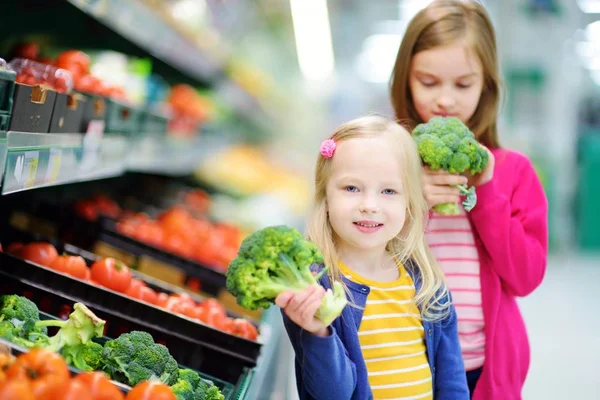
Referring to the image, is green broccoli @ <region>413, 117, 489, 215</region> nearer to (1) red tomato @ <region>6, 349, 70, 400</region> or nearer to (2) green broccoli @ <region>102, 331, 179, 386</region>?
(2) green broccoli @ <region>102, 331, 179, 386</region>

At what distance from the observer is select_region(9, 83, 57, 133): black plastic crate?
1636 mm

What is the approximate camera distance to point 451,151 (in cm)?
190

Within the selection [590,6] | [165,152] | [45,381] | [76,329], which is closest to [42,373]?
[45,381]

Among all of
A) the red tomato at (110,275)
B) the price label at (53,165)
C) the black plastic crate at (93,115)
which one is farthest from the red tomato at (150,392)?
the black plastic crate at (93,115)

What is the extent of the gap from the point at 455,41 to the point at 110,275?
4.07 feet

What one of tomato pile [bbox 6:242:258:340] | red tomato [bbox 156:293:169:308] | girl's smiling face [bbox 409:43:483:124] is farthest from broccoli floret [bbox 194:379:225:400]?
girl's smiling face [bbox 409:43:483:124]

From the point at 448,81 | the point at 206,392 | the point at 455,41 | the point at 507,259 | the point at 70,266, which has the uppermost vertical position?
the point at 455,41

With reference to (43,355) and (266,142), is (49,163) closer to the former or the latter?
(43,355)

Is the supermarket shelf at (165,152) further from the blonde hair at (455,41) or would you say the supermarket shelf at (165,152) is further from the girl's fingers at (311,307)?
the girl's fingers at (311,307)

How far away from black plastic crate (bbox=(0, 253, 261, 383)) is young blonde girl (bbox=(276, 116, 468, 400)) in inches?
19.1

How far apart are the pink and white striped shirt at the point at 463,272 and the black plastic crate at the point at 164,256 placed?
3.88ft

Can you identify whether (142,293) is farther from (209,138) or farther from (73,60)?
(209,138)

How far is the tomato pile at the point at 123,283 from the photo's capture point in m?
2.26

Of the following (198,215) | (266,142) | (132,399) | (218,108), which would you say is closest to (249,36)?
(266,142)
